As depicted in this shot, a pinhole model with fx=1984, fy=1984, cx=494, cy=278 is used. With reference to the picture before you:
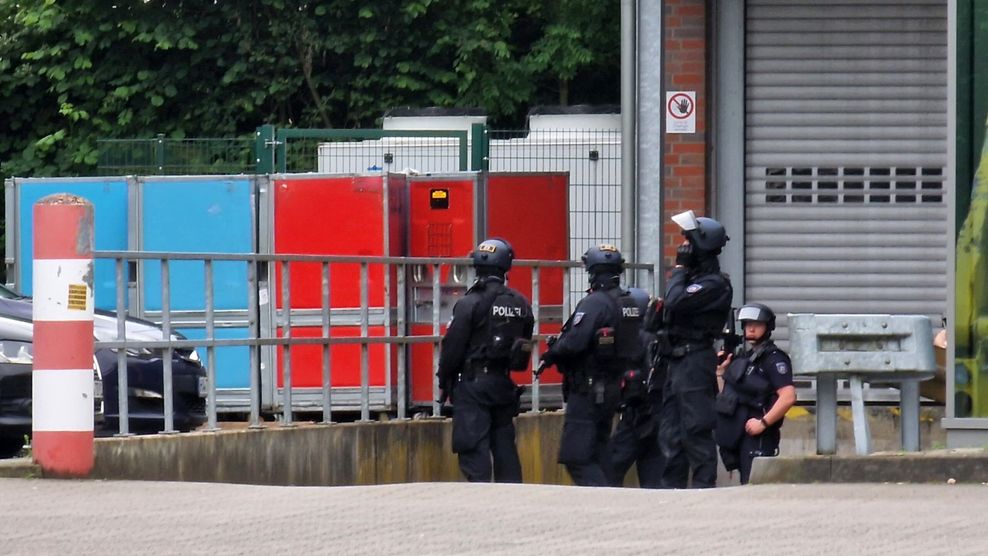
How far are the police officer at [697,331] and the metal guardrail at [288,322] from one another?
1.79 meters

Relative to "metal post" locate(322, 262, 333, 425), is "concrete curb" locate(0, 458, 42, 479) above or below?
below

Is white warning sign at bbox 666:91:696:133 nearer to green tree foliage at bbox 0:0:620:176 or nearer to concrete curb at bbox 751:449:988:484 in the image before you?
concrete curb at bbox 751:449:988:484

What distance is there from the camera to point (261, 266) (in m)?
14.6

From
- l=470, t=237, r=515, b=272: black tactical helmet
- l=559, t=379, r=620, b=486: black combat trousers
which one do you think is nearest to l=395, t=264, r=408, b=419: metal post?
l=470, t=237, r=515, b=272: black tactical helmet

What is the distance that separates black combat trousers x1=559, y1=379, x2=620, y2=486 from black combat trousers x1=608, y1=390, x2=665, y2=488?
257 mm

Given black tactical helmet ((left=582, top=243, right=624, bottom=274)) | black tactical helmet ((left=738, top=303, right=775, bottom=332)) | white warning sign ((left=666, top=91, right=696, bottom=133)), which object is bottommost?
black tactical helmet ((left=738, top=303, right=775, bottom=332))

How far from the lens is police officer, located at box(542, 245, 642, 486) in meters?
11.6

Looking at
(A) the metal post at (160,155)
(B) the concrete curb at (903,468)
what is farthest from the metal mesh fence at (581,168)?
(B) the concrete curb at (903,468)

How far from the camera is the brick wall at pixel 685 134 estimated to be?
14.7 m

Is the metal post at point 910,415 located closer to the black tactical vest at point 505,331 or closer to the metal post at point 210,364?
the black tactical vest at point 505,331

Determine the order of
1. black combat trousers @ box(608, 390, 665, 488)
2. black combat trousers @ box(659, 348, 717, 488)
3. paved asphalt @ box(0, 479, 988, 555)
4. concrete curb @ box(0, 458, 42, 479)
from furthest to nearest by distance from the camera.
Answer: black combat trousers @ box(608, 390, 665, 488), black combat trousers @ box(659, 348, 717, 488), concrete curb @ box(0, 458, 42, 479), paved asphalt @ box(0, 479, 988, 555)

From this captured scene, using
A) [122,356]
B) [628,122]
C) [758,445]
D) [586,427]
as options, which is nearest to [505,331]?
[586,427]

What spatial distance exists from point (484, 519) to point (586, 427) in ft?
14.3

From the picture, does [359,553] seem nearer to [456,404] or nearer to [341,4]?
[456,404]
